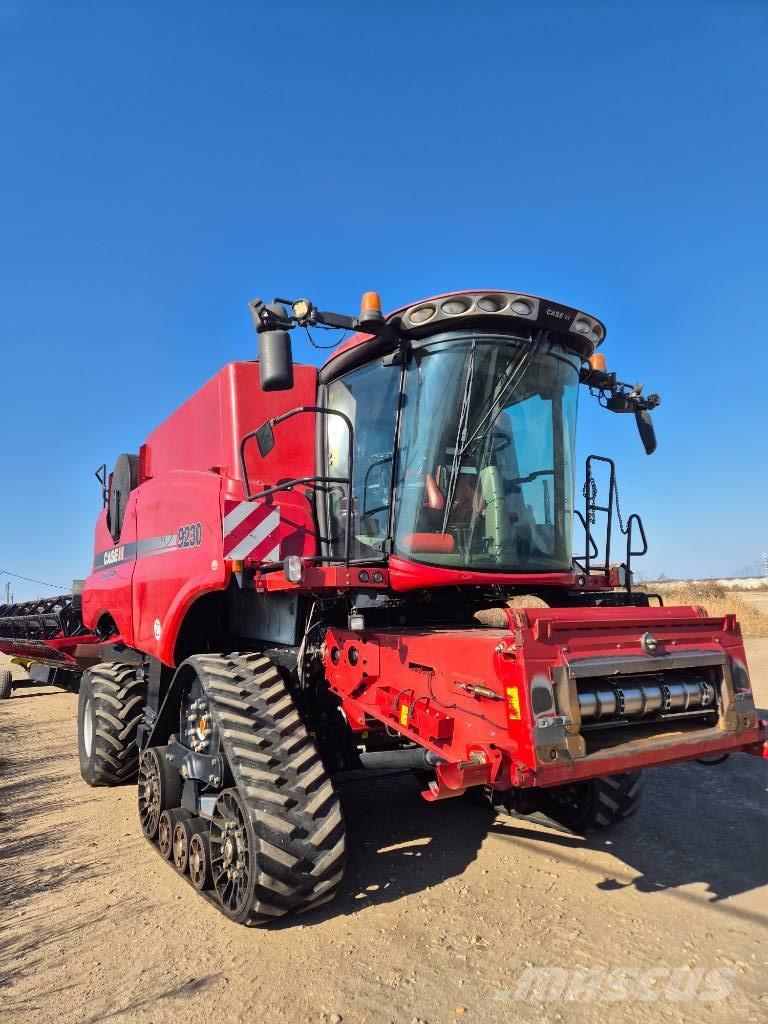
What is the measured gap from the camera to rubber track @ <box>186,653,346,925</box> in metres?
3.52

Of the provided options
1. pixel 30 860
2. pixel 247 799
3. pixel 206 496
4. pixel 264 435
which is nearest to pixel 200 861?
pixel 247 799

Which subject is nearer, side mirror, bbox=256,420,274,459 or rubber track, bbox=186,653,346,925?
rubber track, bbox=186,653,346,925

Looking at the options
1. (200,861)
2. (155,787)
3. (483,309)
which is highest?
(483,309)

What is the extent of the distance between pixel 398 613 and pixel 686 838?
8.48ft

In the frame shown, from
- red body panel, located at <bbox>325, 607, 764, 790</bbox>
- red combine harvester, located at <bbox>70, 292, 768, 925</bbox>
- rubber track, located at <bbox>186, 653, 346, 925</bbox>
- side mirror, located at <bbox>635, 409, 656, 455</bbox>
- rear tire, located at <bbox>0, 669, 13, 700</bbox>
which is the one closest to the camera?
red body panel, located at <bbox>325, 607, 764, 790</bbox>

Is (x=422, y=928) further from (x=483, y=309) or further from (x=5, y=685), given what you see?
(x=5, y=685)

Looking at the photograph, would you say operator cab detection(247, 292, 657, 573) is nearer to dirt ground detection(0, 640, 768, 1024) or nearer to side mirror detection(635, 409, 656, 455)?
side mirror detection(635, 409, 656, 455)

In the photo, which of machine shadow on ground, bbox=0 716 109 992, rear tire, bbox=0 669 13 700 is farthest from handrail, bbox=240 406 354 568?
rear tire, bbox=0 669 13 700

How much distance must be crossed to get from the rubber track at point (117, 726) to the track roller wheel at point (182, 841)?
6.58 ft

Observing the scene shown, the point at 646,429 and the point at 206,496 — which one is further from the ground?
the point at 646,429

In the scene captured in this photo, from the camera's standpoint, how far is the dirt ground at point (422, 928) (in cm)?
303

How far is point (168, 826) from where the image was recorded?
4.66 m

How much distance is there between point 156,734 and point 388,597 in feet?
7.08

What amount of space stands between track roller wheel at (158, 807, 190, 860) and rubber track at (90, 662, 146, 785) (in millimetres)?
1682
